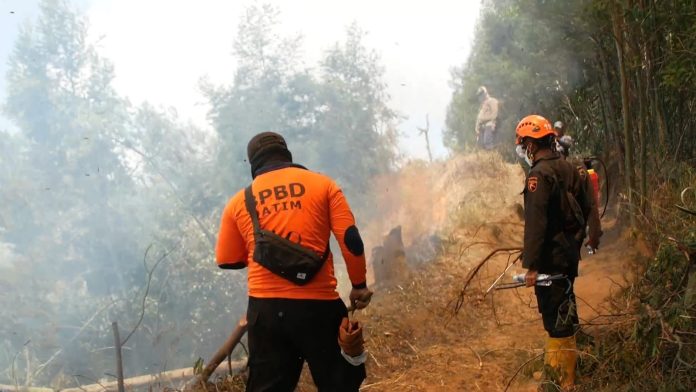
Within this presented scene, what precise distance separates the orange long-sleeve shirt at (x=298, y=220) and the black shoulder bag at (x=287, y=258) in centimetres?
4

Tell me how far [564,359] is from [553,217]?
0.84 metres

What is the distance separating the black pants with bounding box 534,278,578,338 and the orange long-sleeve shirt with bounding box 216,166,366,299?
1333 mm

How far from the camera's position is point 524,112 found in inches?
778

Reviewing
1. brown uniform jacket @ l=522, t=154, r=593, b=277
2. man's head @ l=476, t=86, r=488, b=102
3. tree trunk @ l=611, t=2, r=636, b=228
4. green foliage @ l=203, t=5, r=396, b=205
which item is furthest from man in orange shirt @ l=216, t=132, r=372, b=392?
green foliage @ l=203, t=5, r=396, b=205

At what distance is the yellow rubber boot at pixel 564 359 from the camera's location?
356 cm

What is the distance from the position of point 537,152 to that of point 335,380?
1.89 m

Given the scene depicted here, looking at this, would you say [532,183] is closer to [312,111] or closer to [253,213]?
[253,213]

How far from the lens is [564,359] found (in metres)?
3.57

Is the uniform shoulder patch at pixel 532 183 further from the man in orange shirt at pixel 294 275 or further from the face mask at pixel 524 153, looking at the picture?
the man in orange shirt at pixel 294 275

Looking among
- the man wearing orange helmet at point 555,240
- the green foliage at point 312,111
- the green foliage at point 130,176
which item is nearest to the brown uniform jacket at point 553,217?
the man wearing orange helmet at point 555,240

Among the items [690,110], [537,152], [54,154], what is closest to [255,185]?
[537,152]

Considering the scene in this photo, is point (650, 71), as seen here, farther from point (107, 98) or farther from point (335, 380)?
point (107, 98)

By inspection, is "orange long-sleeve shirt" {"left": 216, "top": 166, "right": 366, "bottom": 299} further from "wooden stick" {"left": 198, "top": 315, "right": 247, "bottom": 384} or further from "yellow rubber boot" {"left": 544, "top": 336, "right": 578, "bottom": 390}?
"yellow rubber boot" {"left": 544, "top": 336, "right": 578, "bottom": 390}

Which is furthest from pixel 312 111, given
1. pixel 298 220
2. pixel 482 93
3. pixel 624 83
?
pixel 298 220
